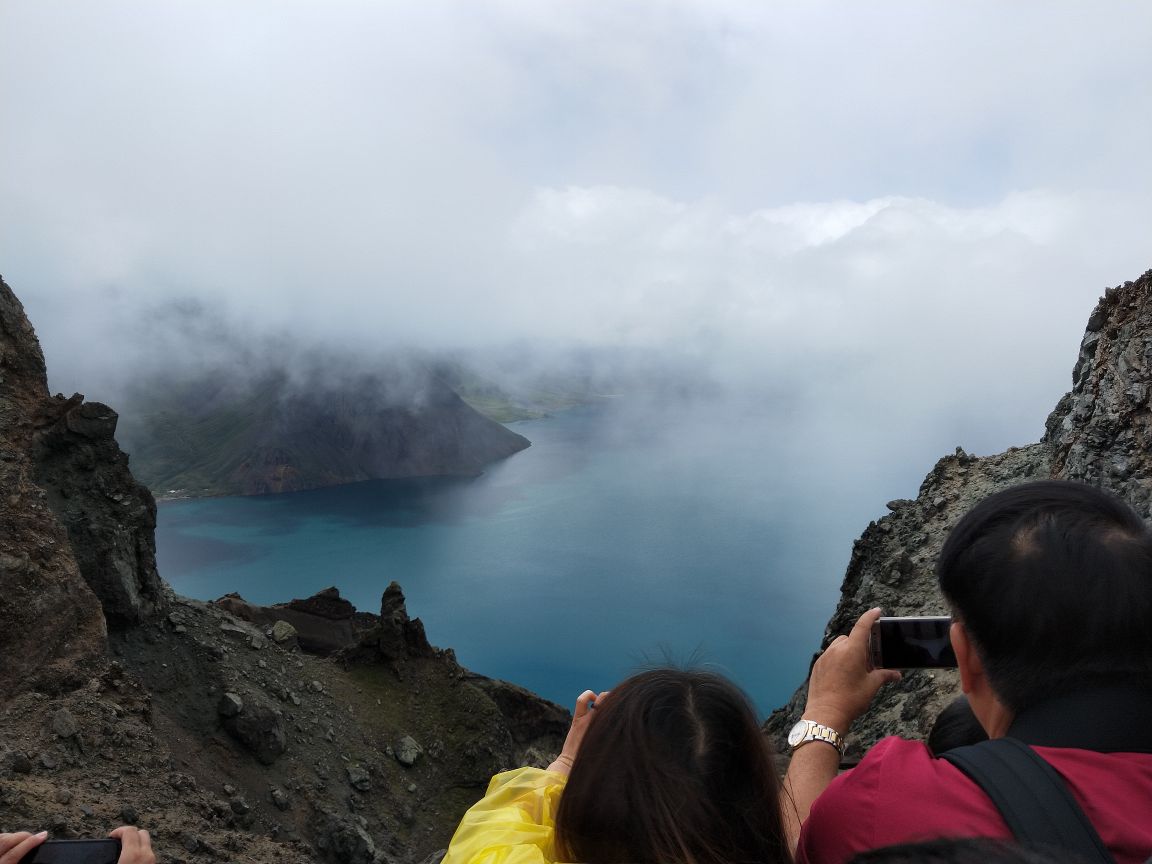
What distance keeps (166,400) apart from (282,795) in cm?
11448

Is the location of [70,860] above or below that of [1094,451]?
below

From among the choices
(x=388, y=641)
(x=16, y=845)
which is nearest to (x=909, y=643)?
(x=16, y=845)

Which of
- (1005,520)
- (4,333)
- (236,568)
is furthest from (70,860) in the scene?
(236,568)

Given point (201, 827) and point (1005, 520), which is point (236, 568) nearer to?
point (201, 827)

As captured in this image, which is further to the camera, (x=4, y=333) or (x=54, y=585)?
(x=4, y=333)

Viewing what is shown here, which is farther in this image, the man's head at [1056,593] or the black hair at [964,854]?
the man's head at [1056,593]

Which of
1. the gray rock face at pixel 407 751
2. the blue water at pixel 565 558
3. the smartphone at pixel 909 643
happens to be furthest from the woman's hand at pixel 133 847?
the blue water at pixel 565 558

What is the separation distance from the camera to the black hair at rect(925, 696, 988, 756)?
8.71 ft

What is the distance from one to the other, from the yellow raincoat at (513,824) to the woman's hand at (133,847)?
3.40 feet

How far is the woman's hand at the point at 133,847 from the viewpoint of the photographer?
2.43 metres

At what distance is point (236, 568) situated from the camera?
204 ft

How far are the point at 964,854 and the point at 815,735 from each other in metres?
1.65

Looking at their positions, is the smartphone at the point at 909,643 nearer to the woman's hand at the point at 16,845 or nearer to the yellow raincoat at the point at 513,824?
the yellow raincoat at the point at 513,824

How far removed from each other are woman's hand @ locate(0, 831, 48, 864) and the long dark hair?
1728 millimetres
